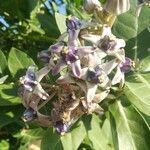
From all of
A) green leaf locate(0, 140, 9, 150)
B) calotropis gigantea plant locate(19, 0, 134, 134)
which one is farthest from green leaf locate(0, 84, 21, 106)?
green leaf locate(0, 140, 9, 150)

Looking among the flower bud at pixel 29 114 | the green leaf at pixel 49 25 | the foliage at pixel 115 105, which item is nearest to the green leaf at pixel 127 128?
the foliage at pixel 115 105

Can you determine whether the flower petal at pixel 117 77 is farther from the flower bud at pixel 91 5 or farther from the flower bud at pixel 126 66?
the flower bud at pixel 91 5

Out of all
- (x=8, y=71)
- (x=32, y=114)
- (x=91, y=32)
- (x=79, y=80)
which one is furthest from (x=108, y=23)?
(x=8, y=71)

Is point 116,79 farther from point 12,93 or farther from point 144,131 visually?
point 12,93

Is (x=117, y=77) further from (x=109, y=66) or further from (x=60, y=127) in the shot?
(x=60, y=127)

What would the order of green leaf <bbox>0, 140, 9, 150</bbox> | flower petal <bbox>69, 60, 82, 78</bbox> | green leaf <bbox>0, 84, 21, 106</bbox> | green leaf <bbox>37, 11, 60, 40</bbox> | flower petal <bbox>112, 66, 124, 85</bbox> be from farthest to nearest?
green leaf <bbox>0, 140, 9, 150</bbox> → green leaf <bbox>37, 11, 60, 40</bbox> → green leaf <bbox>0, 84, 21, 106</bbox> → flower petal <bbox>112, 66, 124, 85</bbox> → flower petal <bbox>69, 60, 82, 78</bbox>

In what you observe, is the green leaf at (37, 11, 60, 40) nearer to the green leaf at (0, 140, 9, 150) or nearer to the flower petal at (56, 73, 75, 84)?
the green leaf at (0, 140, 9, 150)
